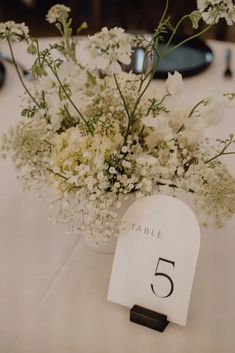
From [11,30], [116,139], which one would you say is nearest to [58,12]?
[11,30]

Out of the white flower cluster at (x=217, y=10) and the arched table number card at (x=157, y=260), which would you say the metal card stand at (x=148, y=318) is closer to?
the arched table number card at (x=157, y=260)

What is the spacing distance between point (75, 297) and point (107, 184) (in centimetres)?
27

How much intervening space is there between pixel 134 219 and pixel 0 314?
33cm

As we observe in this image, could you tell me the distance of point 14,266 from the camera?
108cm

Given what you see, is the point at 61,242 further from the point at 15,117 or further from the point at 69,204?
the point at 15,117

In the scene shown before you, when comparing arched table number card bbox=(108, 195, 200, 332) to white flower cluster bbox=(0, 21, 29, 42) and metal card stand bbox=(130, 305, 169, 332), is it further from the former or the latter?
white flower cluster bbox=(0, 21, 29, 42)

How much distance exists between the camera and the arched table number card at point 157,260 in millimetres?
877

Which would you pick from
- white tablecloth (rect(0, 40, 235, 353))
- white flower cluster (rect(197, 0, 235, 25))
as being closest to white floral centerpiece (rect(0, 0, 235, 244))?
white flower cluster (rect(197, 0, 235, 25))

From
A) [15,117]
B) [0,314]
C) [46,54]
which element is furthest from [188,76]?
[0,314]

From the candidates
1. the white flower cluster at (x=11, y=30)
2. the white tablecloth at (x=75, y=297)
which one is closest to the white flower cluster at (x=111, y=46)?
the white flower cluster at (x=11, y=30)

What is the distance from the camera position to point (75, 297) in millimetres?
1001

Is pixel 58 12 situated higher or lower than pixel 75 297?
higher

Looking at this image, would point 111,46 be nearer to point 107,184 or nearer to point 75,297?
point 107,184

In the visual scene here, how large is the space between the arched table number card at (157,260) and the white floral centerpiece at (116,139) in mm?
35
